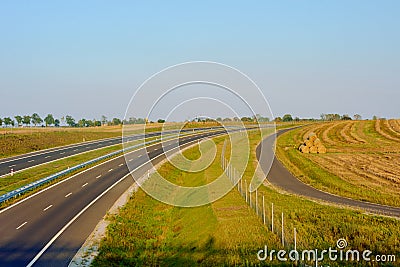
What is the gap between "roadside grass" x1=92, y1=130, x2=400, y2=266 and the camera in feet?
66.6

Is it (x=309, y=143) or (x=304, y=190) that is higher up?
(x=309, y=143)

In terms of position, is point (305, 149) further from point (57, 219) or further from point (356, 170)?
point (57, 219)

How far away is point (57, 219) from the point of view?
28.7 m

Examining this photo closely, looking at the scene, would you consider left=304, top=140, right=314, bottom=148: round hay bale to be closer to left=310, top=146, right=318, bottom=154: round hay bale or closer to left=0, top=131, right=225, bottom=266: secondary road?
left=310, top=146, right=318, bottom=154: round hay bale

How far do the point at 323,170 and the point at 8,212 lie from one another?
106 ft

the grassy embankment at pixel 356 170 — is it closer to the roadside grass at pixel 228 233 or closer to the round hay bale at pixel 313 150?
the round hay bale at pixel 313 150

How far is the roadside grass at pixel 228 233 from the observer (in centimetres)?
2031

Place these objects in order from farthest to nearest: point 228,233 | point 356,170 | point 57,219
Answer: point 356,170
point 57,219
point 228,233

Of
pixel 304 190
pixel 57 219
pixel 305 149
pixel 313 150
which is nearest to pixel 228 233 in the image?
pixel 57 219

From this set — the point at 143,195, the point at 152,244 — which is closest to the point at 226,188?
the point at 143,195

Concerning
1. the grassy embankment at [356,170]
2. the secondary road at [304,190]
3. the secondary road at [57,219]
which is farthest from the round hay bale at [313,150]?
the secondary road at [57,219]

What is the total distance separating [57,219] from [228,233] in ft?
38.5

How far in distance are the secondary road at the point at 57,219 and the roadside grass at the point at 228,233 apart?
173cm

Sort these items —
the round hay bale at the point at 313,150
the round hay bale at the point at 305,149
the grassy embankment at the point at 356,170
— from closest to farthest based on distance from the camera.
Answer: the grassy embankment at the point at 356,170
the round hay bale at the point at 313,150
the round hay bale at the point at 305,149
